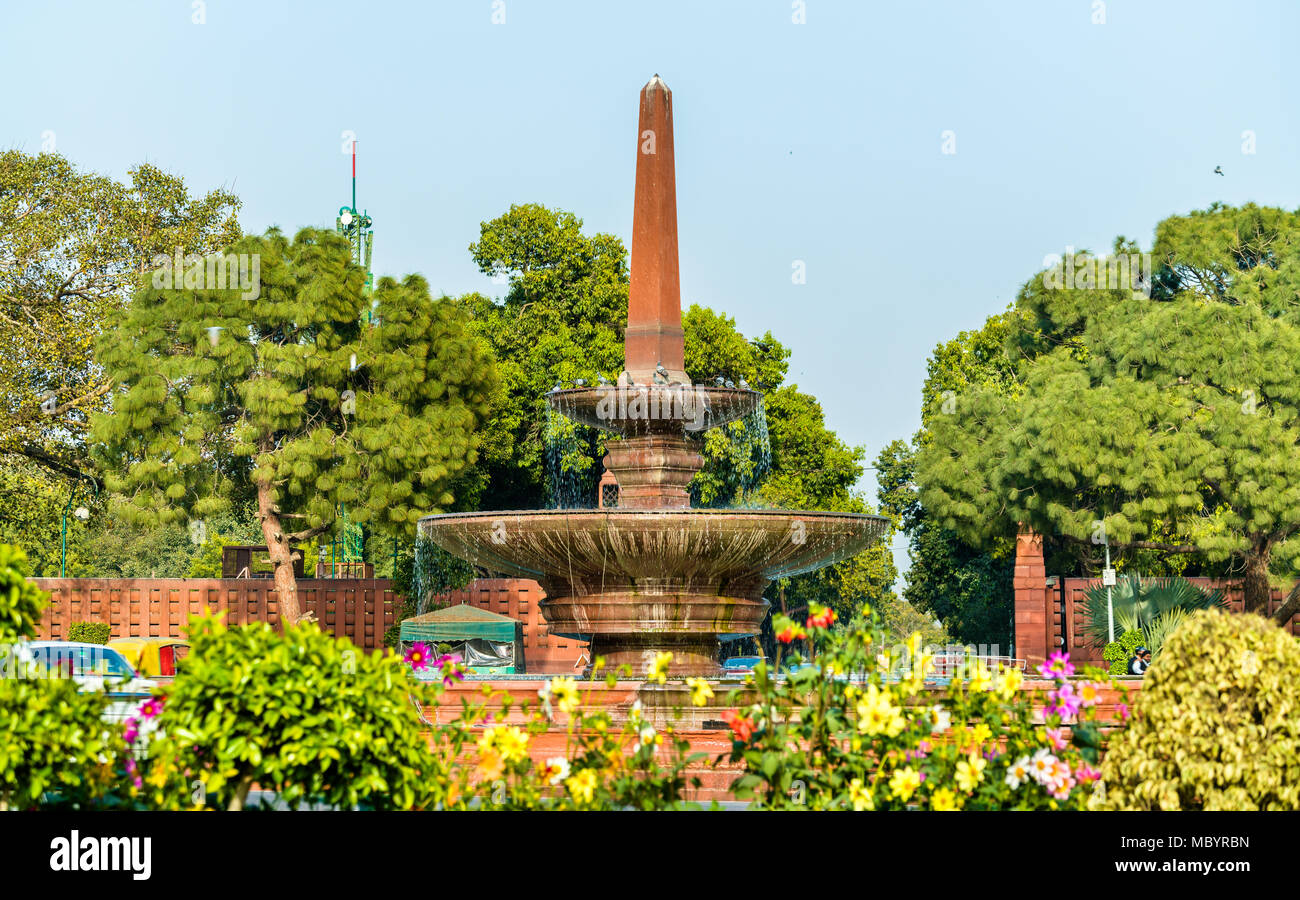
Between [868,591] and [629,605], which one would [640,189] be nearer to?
[629,605]

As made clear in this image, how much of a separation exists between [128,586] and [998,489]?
1975 centimetres

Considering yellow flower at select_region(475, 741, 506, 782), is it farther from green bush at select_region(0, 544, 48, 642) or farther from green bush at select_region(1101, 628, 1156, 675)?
green bush at select_region(1101, 628, 1156, 675)

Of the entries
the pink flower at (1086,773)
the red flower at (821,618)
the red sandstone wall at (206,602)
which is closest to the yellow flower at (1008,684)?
the pink flower at (1086,773)

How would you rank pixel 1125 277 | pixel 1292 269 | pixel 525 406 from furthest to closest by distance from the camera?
pixel 525 406 → pixel 1125 277 → pixel 1292 269

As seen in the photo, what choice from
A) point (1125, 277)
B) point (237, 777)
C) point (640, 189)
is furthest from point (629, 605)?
point (1125, 277)

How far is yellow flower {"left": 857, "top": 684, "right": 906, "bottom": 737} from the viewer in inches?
226

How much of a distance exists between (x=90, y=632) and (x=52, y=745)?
3110cm

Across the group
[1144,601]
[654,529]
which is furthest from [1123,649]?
[654,529]

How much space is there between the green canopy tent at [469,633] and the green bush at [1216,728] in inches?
1020

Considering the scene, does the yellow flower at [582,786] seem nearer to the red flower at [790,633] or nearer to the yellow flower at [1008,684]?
the red flower at [790,633]

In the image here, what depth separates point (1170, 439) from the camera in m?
27.2

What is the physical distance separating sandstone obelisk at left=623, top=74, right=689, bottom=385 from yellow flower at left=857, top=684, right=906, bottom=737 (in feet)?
32.3

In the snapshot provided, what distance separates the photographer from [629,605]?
44.7 ft

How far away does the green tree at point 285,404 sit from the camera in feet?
98.3
